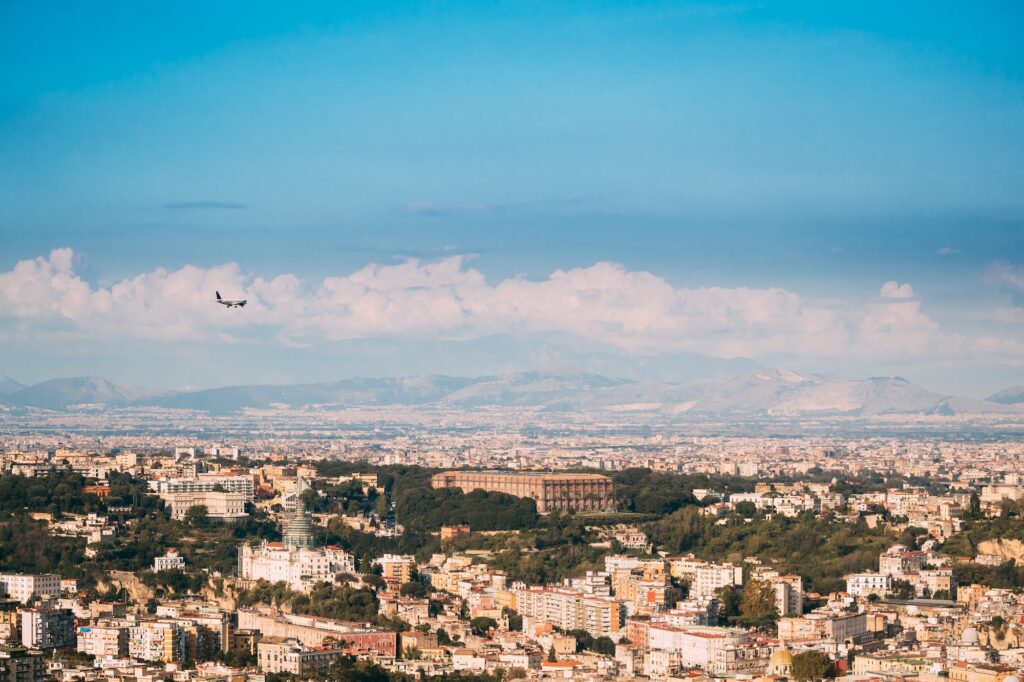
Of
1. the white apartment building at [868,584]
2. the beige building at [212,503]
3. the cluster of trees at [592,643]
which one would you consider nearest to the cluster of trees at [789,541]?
the white apartment building at [868,584]

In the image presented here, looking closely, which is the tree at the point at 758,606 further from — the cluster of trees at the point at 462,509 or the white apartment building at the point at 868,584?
the cluster of trees at the point at 462,509

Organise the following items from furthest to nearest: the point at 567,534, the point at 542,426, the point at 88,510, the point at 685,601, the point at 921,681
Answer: the point at 542,426 < the point at 88,510 < the point at 567,534 < the point at 685,601 < the point at 921,681

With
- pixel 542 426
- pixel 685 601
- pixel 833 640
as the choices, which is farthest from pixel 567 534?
pixel 542 426

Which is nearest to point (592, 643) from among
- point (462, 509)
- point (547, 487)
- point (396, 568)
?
point (396, 568)

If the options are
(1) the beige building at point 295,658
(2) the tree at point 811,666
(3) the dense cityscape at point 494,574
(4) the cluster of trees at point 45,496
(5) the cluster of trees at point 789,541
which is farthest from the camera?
(4) the cluster of trees at point 45,496

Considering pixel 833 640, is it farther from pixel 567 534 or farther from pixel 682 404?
pixel 682 404
